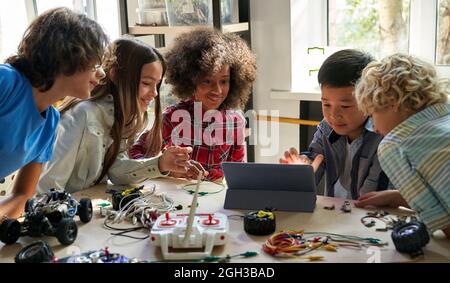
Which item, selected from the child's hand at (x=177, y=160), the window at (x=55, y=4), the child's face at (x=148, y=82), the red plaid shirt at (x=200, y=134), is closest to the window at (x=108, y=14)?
the window at (x=55, y=4)

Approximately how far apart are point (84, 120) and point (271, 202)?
2.03 ft

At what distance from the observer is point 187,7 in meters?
2.33

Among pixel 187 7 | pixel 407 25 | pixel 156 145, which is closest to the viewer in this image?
pixel 156 145

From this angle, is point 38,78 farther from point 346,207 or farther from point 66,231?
point 346,207

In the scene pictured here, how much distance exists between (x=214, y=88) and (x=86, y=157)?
611 millimetres

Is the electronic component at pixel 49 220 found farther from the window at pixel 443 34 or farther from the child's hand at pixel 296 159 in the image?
the window at pixel 443 34

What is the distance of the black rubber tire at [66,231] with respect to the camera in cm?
112

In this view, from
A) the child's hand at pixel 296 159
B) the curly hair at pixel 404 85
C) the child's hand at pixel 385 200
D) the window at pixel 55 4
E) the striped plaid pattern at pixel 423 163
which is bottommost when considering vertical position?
the child's hand at pixel 385 200

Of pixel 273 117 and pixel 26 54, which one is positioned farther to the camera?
pixel 273 117

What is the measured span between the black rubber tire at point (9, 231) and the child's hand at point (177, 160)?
0.53 m

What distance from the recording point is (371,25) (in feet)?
8.47
